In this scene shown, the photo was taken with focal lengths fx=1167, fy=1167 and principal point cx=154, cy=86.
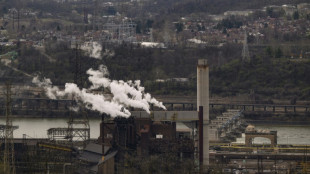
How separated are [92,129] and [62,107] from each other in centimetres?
931

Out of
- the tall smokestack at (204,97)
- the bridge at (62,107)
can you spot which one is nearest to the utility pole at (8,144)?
the tall smokestack at (204,97)

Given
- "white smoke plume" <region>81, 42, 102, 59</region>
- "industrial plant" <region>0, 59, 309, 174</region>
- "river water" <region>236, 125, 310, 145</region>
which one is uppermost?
"white smoke plume" <region>81, 42, 102, 59</region>

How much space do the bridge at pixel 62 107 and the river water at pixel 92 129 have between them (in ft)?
6.07

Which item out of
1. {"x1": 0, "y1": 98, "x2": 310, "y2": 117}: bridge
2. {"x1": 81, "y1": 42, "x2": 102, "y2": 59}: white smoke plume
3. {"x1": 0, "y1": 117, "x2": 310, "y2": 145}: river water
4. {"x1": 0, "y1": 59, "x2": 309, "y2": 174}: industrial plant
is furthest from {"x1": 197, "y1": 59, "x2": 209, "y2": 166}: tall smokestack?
{"x1": 81, "y1": 42, "x2": 102, "y2": 59}: white smoke plume

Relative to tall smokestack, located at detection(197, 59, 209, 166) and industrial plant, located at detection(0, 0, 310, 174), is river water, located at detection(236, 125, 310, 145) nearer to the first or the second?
industrial plant, located at detection(0, 0, 310, 174)

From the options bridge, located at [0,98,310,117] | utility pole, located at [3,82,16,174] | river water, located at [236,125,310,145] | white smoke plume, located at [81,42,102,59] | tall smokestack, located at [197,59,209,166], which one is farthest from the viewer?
white smoke plume, located at [81,42,102,59]

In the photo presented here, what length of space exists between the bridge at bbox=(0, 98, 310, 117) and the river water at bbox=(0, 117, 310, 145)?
1849 millimetres

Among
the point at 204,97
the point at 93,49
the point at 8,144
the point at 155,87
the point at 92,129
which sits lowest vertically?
the point at 92,129

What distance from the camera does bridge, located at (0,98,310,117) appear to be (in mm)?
48594

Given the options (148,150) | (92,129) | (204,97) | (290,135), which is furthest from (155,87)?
(148,150)

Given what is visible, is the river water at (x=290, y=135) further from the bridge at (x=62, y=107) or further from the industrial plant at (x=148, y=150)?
the bridge at (x=62, y=107)

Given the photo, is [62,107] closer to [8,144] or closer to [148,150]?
[148,150]

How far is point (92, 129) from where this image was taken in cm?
Answer: 4050

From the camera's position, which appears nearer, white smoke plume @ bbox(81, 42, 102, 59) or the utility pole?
the utility pole
